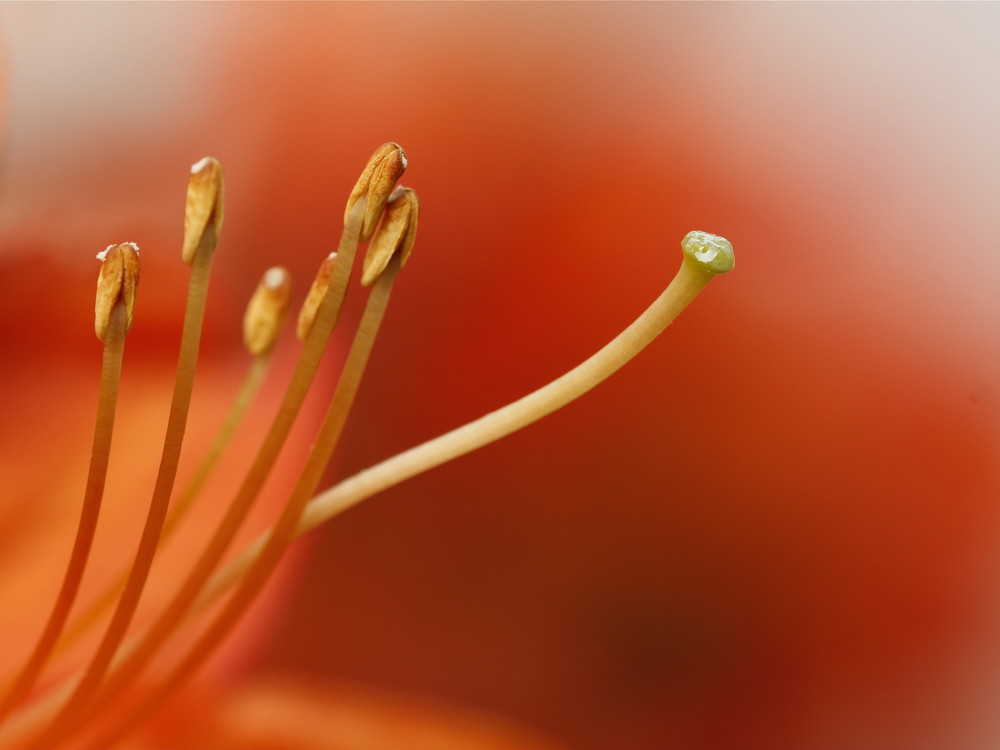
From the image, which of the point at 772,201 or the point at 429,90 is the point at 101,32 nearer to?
the point at 429,90

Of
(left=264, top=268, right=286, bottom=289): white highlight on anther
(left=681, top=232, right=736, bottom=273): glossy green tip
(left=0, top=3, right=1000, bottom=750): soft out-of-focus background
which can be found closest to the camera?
(left=681, top=232, right=736, bottom=273): glossy green tip

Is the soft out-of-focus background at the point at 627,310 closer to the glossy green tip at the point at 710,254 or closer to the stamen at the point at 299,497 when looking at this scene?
the stamen at the point at 299,497

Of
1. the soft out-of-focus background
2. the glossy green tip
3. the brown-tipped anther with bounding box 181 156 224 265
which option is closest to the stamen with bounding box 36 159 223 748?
the brown-tipped anther with bounding box 181 156 224 265

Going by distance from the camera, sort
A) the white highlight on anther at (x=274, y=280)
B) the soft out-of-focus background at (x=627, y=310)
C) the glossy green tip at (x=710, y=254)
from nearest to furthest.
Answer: the glossy green tip at (x=710, y=254), the white highlight on anther at (x=274, y=280), the soft out-of-focus background at (x=627, y=310)

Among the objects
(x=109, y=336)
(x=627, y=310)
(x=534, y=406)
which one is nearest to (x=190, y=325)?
(x=109, y=336)

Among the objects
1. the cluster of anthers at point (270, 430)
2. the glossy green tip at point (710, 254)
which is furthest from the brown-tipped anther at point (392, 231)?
the glossy green tip at point (710, 254)

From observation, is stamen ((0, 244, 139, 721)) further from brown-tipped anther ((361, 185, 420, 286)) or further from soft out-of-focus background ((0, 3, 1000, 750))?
soft out-of-focus background ((0, 3, 1000, 750))

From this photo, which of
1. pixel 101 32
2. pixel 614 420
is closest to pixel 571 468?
pixel 614 420
